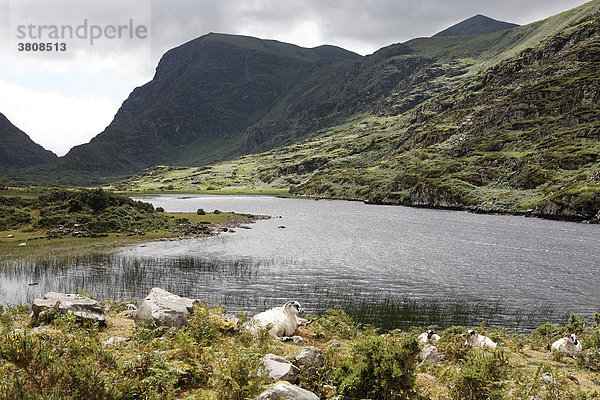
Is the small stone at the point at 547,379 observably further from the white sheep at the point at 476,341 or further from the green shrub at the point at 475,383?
the white sheep at the point at 476,341

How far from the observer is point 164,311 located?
48.3ft

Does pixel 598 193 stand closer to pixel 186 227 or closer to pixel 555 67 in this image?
pixel 186 227

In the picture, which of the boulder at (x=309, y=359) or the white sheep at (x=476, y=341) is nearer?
the boulder at (x=309, y=359)

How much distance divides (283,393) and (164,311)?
8.73 metres

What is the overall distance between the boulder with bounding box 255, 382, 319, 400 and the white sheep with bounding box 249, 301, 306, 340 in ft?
23.6

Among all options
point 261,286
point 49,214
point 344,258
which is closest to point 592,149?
point 344,258

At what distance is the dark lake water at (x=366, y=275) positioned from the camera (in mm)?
27625

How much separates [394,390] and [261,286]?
24272 millimetres

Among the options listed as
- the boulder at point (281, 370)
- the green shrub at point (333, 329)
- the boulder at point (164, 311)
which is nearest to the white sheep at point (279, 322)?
the green shrub at point (333, 329)

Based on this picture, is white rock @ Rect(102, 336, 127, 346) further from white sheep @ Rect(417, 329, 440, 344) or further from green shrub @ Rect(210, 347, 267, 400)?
white sheep @ Rect(417, 329, 440, 344)

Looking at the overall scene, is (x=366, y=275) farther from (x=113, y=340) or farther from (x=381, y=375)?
(x=113, y=340)

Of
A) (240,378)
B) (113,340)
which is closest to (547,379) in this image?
(240,378)

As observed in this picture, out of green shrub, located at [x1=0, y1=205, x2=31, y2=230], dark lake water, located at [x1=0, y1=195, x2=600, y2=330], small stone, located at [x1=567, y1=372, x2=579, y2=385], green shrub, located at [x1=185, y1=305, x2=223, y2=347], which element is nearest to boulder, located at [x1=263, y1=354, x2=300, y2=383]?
green shrub, located at [x1=185, y1=305, x2=223, y2=347]

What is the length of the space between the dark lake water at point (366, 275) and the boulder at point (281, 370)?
1569cm
